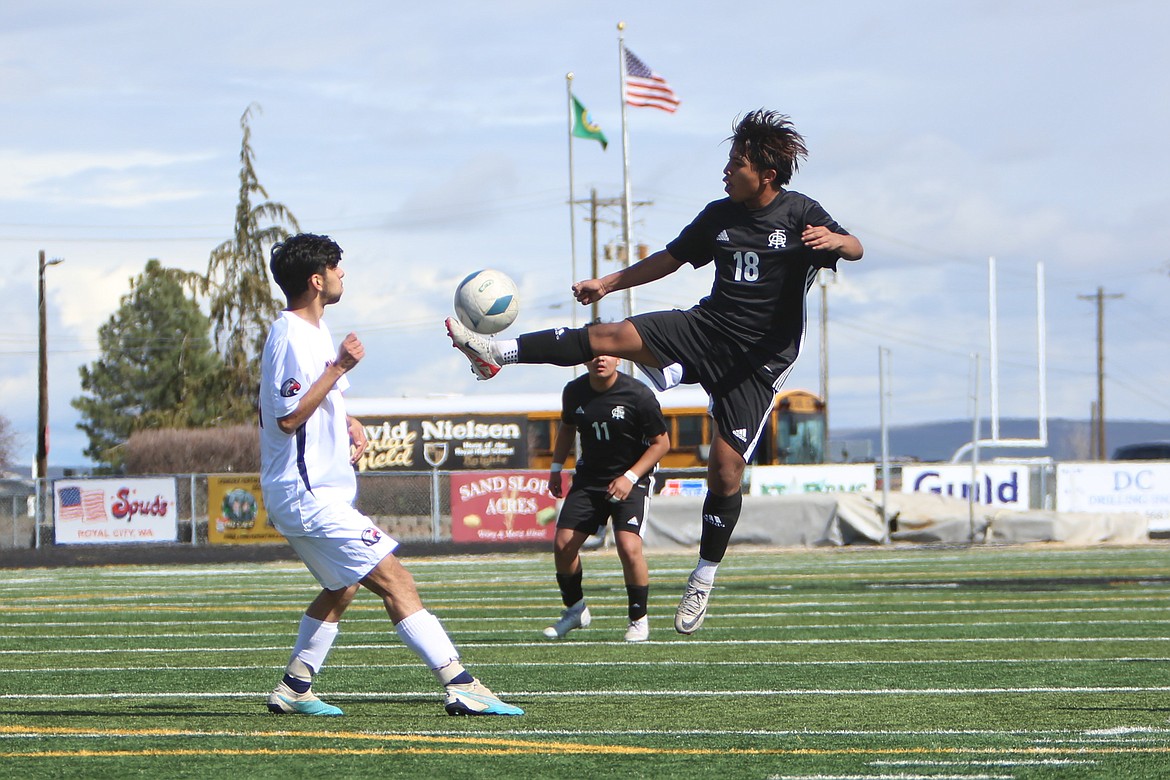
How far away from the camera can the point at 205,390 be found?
4256 centimetres

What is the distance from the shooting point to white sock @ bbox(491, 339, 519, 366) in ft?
23.8

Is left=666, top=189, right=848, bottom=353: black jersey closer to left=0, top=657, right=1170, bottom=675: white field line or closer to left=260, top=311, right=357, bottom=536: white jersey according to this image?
left=260, top=311, right=357, bottom=536: white jersey

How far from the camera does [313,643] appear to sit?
22.6ft

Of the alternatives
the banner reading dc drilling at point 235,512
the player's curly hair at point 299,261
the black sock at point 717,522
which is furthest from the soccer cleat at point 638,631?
the banner reading dc drilling at point 235,512

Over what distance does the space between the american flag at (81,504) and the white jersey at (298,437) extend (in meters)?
24.2

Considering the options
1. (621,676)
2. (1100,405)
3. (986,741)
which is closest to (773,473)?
(621,676)

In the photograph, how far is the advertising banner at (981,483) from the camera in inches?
1238

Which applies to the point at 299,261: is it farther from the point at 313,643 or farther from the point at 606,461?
the point at 606,461

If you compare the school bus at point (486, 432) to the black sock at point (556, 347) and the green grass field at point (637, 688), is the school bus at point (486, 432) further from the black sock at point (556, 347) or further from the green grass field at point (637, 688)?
the black sock at point (556, 347)

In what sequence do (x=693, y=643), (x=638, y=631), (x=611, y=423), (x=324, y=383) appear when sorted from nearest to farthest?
1. (x=324, y=383)
2. (x=693, y=643)
3. (x=638, y=631)
4. (x=611, y=423)

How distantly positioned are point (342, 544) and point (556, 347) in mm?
1382

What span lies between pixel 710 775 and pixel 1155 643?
19.4 feet

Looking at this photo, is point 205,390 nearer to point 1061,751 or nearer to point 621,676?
point 621,676

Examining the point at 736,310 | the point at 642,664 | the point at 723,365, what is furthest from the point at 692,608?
the point at 736,310
